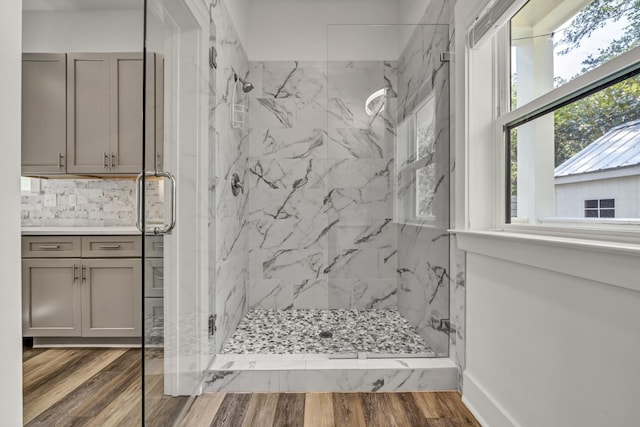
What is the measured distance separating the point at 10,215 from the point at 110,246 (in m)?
2.40

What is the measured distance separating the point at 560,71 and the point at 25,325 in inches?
144

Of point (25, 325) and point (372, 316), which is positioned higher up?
point (372, 316)

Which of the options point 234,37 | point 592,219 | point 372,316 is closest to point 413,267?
point 372,316

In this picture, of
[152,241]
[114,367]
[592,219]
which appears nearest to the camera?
[592,219]

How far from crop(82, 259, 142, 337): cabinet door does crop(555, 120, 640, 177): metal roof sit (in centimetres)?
290

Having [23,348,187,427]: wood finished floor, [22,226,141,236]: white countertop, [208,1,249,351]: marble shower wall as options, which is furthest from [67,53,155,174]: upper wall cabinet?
[23,348,187,427]: wood finished floor

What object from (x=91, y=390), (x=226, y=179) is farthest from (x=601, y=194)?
(x=91, y=390)

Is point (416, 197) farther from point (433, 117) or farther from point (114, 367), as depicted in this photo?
point (114, 367)

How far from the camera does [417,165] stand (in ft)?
7.45

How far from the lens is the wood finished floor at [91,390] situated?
159cm

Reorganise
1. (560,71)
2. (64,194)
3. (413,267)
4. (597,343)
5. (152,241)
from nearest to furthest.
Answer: (597,343)
(560,71)
(152,241)
(413,267)
(64,194)

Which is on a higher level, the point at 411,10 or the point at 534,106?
the point at 411,10

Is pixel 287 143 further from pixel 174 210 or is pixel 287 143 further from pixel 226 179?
pixel 174 210

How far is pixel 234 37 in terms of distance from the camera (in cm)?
274
